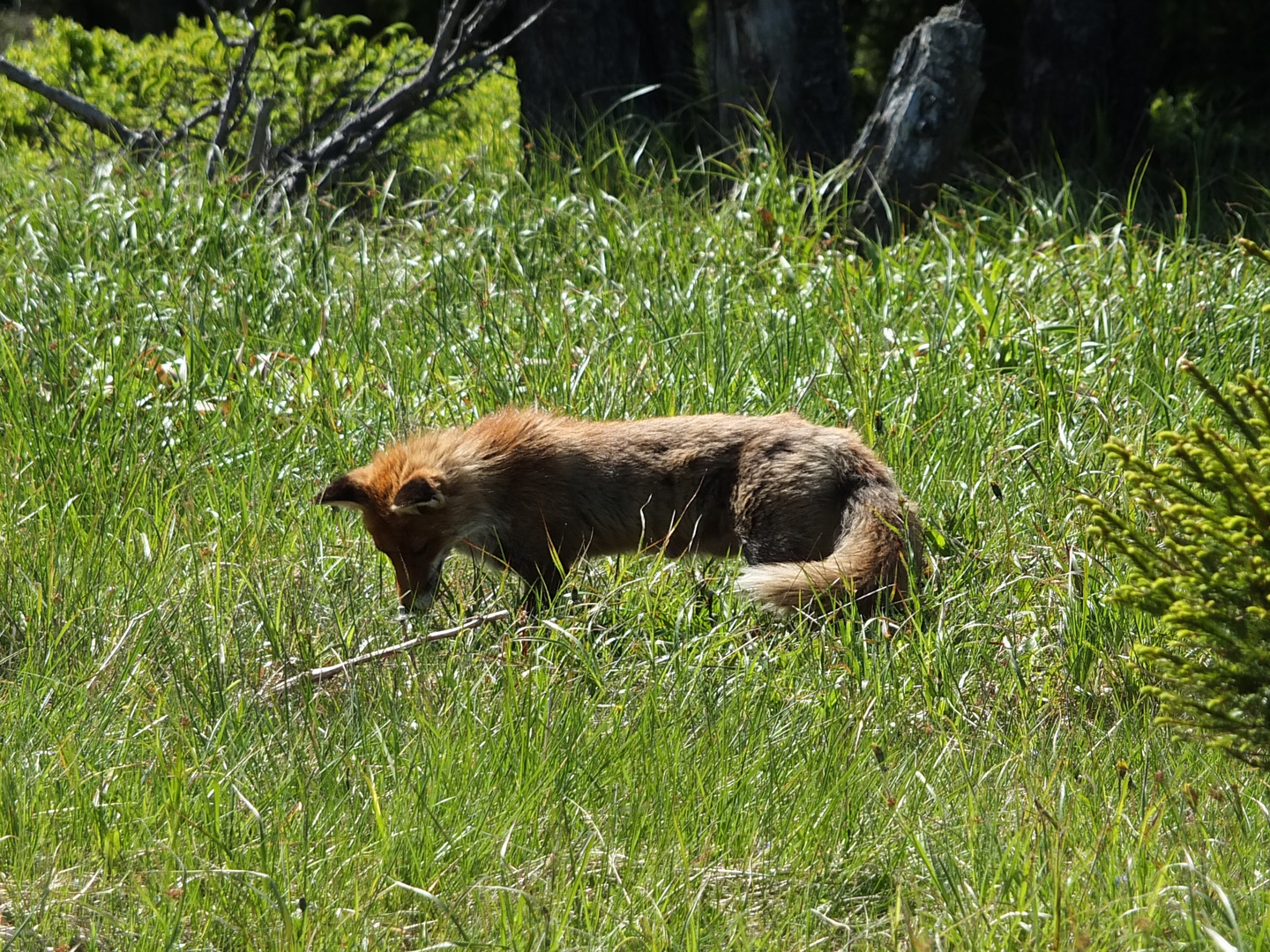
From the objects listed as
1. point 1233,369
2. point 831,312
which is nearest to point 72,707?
point 831,312

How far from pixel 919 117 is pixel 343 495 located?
5253mm

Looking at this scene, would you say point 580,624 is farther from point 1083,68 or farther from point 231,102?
point 1083,68

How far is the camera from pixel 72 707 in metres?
3.63

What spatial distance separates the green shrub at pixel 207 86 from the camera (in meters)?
9.97

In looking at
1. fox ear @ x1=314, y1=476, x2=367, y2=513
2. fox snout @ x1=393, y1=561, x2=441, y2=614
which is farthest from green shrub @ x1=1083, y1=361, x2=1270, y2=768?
fox ear @ x1=314, y1=476, x2=367, y2=513

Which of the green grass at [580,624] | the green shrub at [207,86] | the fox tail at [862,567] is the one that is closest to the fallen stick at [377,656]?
the green grass at [580,624]

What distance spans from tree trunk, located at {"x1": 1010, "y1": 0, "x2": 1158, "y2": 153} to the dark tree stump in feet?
7.45

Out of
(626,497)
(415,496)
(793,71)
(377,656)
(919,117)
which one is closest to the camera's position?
(377,656)

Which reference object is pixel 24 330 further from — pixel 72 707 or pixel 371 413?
pixel 72 707

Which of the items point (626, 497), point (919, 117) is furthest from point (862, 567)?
point (919, 117)

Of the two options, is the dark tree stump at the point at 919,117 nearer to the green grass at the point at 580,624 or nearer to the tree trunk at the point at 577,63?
the green grass at the point at 580,624

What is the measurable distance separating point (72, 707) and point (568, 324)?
3.42 m

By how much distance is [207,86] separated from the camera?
10.2 meters

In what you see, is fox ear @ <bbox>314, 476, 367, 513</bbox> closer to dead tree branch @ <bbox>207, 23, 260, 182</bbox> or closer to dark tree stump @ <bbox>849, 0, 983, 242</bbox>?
dead tree branch @ <bbox>207, 23, 260, 182</bbox>
